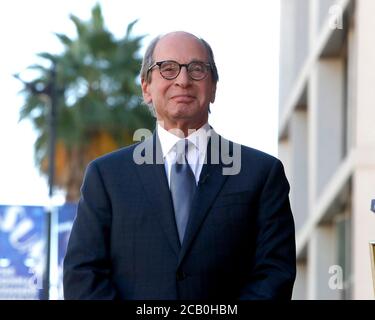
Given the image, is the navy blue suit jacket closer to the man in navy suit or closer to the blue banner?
the man in navy suit

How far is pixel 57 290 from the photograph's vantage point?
4469 mm

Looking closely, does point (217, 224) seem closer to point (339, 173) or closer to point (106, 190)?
point (106, 190)

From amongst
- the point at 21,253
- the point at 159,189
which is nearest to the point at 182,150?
the point at 159,189

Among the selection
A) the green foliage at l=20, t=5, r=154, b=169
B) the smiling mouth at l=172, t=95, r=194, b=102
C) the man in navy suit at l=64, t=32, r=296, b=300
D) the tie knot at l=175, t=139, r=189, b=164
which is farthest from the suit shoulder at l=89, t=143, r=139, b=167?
the green foliage at l=20, t=5, r=154, b=169

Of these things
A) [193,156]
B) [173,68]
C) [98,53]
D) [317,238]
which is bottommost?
[317,238]

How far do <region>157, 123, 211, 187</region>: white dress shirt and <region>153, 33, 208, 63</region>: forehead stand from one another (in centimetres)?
22

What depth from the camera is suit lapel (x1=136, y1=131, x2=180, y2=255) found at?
380 cm

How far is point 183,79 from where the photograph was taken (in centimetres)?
381

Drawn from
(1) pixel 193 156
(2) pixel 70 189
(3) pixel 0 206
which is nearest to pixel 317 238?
(2) pixel 70 189

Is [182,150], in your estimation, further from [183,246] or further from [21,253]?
[21,253]

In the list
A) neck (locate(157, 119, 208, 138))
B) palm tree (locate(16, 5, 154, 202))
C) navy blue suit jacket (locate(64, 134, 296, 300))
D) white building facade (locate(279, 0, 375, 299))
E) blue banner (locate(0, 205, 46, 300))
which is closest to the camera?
navy blue suit jacket (locate(64, 134, 296, 300))

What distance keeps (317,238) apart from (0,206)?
28.0 ft

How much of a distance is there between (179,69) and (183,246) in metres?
0.56
